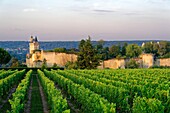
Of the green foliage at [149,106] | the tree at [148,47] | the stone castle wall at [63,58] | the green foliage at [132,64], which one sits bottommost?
the green foliage at [132,64]

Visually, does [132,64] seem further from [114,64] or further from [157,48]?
[157,48]

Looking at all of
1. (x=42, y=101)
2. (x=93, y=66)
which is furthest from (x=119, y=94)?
Answer: (x=93, y=66)

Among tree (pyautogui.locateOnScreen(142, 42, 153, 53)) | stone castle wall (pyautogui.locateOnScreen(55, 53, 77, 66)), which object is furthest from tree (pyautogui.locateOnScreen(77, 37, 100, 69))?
tree (pyautogui.locateOnScreen(142, 42, 153, 53))

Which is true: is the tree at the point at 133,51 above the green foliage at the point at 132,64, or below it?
above

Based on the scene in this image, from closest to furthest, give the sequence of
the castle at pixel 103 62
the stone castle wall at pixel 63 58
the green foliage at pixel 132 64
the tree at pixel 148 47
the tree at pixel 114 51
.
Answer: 1. the green foliage at pixel 132 64
2. the castle at pixel 103 62
3. the stone castle wall at pixel 63 58
4. the tree at pixel 114 51
5. the tree at pixel 148 47

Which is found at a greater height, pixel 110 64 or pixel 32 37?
pixel 32 37

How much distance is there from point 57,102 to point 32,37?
321 feet

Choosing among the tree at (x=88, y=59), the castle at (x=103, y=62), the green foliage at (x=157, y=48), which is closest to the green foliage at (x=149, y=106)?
the tree at (x=88, y=59)

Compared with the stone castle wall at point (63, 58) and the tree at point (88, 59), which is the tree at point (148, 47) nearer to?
the stone castle wall at point (63, 58)

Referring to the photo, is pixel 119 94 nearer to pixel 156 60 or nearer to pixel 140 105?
pixel 140 105

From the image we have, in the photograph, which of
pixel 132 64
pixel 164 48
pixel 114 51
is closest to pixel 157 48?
pixel 164 48

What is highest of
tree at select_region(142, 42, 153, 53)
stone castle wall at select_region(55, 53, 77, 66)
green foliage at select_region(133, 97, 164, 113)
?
tree at select_region(142, 42, 153, 53)

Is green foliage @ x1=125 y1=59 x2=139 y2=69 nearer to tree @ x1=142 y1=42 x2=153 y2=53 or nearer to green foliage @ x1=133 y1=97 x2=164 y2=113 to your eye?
tree @ x1=142 y1=42 x2=153 y2=53

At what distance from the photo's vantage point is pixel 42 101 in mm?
20219
